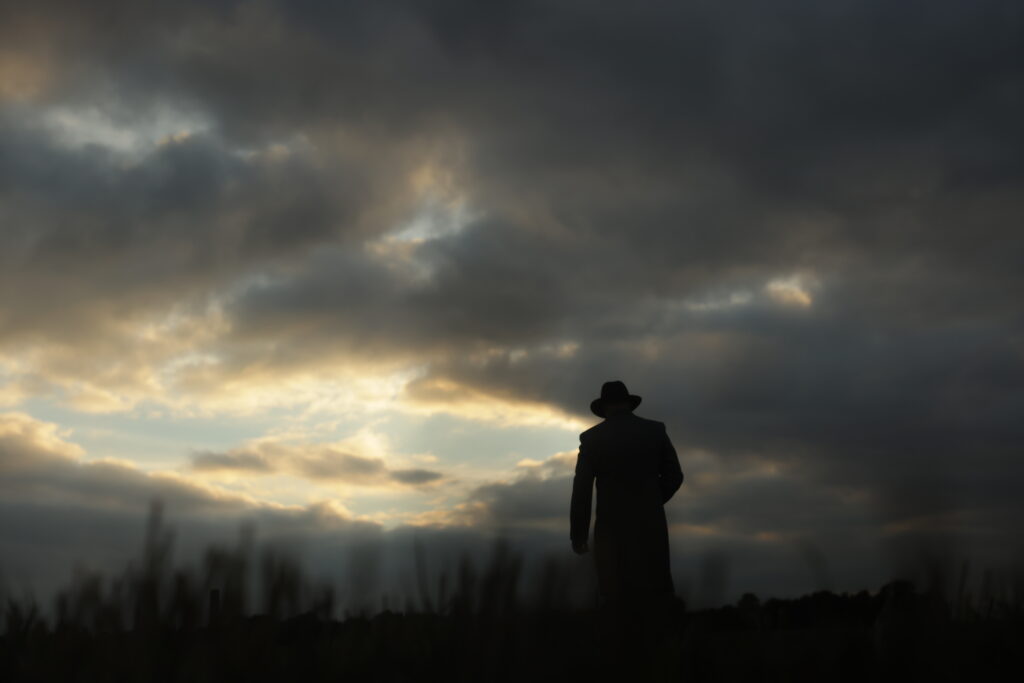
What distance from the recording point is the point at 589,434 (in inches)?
373

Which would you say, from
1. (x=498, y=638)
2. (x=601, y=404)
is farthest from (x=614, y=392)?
(x=498, y=638)

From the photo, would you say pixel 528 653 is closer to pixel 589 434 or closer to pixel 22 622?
pixel 22 622

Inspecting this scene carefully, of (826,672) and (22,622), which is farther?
(22,622)

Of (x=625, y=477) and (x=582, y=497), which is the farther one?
(x=582, y=497)

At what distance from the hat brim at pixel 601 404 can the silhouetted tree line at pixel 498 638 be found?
607cm

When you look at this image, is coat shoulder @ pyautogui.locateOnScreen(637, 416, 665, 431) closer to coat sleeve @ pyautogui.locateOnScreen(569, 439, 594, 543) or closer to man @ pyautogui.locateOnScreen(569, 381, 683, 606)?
man @ pyautogui.locateOnScreen(569, 381, 683, 606)

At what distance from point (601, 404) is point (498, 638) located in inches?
277

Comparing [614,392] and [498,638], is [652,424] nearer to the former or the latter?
[614,392]

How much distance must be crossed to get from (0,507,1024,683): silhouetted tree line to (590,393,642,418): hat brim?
19.9ft

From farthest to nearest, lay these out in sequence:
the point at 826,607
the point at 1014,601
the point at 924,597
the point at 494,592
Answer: the point at 1014,601 → the point at 826,607 → the point at 494,592 → the point at 924,597

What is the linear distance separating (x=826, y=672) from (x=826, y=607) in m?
0.44

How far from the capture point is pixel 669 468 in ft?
31.2

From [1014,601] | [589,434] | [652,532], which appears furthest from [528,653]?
[589,434]

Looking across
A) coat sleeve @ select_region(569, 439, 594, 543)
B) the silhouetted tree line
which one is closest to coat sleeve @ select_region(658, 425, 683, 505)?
coat sleeve @ select_region(569, 439, 594, 543)
